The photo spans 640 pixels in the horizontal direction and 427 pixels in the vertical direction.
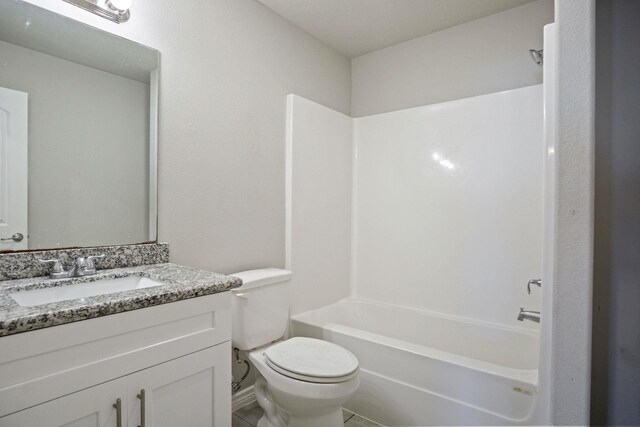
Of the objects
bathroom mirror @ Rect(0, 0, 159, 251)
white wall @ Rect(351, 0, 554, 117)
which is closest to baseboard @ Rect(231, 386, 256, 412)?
bathroom mirror @ Rect(0, 0, 159, 251)

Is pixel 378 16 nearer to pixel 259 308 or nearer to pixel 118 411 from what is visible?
pixel 259 308

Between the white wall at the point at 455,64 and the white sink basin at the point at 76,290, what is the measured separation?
2.22 meters

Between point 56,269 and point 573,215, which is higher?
point 573,215

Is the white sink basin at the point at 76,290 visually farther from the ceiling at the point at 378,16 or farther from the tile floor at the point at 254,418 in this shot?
the ceiling at the point at 378,16

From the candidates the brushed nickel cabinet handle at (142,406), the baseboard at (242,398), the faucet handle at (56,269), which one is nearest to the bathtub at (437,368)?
the baseboard at (242,398)

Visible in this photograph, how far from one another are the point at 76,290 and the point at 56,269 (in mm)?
137

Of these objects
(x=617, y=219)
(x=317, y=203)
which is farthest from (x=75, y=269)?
(x=617, y=219)

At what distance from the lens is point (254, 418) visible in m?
1.97

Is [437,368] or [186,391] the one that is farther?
[437,368]

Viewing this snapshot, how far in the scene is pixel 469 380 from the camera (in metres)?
1.65

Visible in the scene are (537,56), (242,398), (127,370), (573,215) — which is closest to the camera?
(573,215)

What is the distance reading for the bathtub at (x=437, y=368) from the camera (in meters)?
1.58

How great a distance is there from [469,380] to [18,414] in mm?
1706

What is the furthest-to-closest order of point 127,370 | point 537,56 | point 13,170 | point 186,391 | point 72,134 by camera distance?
point 537,56 < point 72,134 < point 13,170 < point 186,391 < point 127,370
